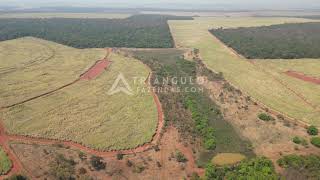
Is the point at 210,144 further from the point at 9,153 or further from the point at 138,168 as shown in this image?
the point at 9,153

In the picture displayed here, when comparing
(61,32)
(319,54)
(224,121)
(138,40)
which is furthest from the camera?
(61,32)

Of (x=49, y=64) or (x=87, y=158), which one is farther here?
(x=49, y=64)

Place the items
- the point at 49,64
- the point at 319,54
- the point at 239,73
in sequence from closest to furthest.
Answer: the point at 239,73 → the point at 49,64 → the point at 319,54

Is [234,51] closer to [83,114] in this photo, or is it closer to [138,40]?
[138,40]

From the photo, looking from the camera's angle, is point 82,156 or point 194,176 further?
point 82,156

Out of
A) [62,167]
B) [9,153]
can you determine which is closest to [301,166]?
[62,167]

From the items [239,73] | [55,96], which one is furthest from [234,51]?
[55,96]

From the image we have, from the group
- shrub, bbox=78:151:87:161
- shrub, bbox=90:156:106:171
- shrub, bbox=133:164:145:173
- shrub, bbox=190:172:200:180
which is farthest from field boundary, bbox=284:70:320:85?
shrub, bbox=78:151:87:161

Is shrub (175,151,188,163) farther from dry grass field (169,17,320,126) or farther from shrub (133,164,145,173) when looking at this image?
Result: dry grass field (169,17,320,126)
